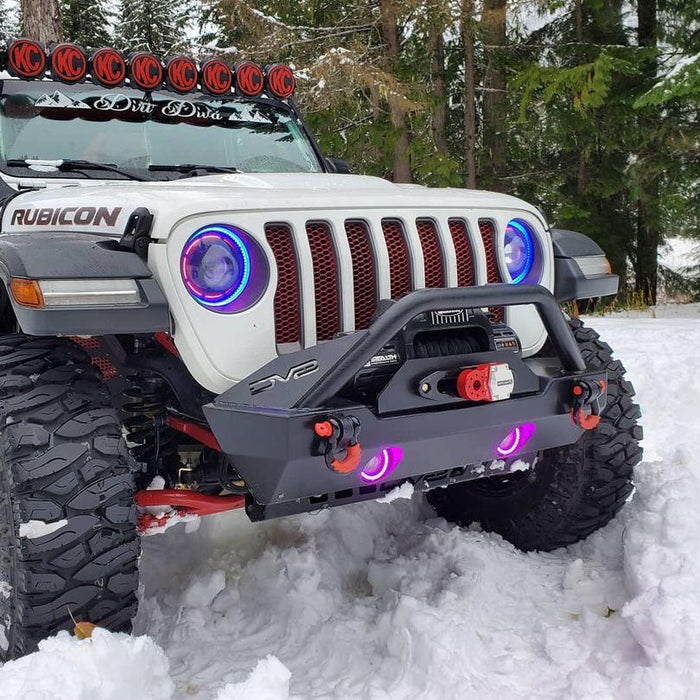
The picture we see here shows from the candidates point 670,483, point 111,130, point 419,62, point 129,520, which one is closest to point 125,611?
point 129,520

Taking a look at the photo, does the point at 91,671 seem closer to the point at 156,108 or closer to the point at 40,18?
the point at 156,108

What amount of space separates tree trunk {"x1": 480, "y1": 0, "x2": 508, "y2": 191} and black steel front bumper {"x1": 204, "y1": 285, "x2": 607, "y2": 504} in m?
10.8

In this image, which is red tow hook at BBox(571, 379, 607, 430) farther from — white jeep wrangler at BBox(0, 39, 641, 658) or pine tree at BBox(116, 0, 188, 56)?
pine tree at BBox(116, 0, 188, 56)

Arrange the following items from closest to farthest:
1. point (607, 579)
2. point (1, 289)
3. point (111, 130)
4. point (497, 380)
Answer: point (497, 380)
point (1, 289)
point (607, 579)
point (111, 130)

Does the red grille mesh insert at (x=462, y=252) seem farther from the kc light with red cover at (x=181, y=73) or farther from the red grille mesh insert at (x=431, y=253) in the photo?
the kc light with red cover at (x=181, y=73)

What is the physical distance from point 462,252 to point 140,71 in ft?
6.81

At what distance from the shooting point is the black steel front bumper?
211 centimetres

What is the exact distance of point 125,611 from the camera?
2.32 meters

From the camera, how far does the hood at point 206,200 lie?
90.9 inches

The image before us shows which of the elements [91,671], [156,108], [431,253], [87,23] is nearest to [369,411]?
[431,253]

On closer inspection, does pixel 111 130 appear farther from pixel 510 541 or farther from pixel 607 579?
pixel 607 579

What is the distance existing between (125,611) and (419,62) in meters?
10.9

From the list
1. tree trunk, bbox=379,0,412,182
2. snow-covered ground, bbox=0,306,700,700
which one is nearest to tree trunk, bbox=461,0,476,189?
tree trunk, bbox=379,0,412,182

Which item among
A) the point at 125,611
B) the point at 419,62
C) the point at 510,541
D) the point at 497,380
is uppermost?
the point at 419,62
